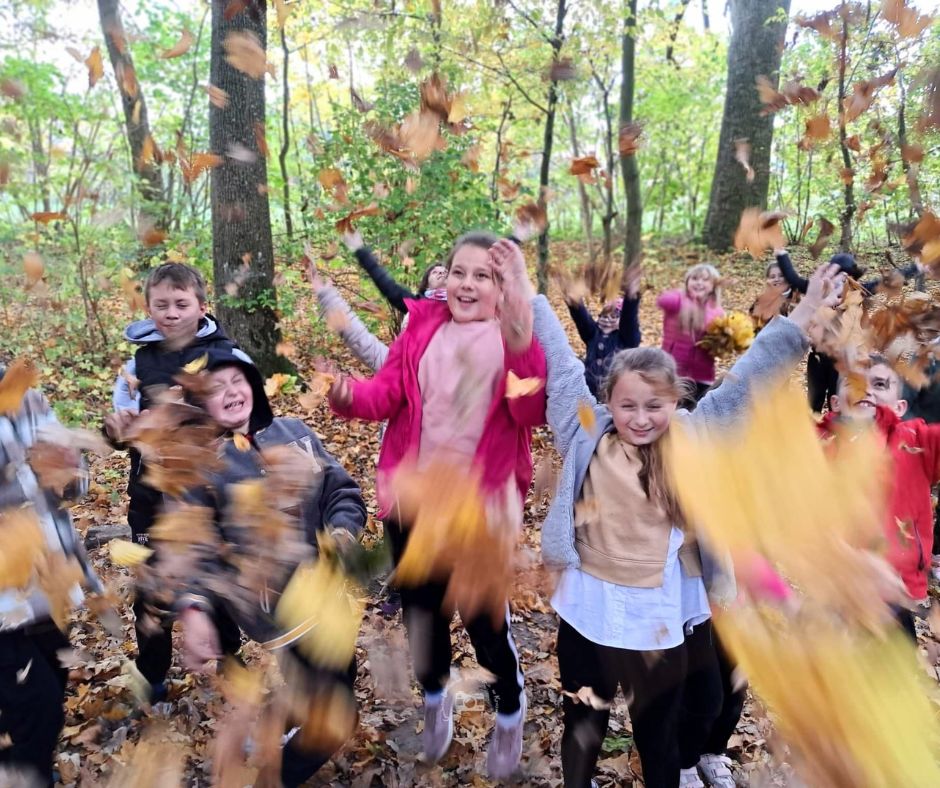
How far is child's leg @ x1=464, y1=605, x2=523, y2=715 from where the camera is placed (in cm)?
241

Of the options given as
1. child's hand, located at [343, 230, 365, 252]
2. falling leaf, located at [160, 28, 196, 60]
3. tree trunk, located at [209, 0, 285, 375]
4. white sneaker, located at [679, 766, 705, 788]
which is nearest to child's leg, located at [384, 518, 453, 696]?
white sneaker, located at [679, 766, 705, 788]

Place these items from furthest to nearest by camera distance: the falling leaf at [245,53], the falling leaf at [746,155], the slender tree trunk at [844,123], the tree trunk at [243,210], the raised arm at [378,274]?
1. the falling leaf at [746,155]
2. the tree trunk at [243,210]
3. the falling leaf at [245,53]
4. the slender tree trunk at [844,123]
5. the raised arm at [378,274]

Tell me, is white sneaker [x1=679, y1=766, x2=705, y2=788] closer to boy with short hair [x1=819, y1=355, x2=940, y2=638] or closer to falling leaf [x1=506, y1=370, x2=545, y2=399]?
boy with short hair [x1=819, y1=355, x2=940, y2=638]

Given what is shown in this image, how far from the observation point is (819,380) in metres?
4.86

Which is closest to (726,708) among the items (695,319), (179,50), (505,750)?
(505,750)

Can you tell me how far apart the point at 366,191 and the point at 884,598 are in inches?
263

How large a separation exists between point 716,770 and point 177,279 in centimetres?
307

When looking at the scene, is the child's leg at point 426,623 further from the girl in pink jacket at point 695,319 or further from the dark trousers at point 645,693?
the girl in pink jacket at point 695,319

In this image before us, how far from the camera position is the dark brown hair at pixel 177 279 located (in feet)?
8.59

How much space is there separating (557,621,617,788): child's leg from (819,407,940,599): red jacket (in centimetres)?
129

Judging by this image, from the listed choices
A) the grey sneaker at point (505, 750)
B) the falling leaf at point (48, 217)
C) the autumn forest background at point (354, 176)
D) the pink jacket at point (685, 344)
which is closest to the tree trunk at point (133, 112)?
the autumn forest background at point (354, 176)

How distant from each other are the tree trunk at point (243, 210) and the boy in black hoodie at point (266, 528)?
4.81m

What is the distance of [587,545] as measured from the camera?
2025 millimetres

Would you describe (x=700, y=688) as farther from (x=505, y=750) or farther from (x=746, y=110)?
(x=746, y=110)
